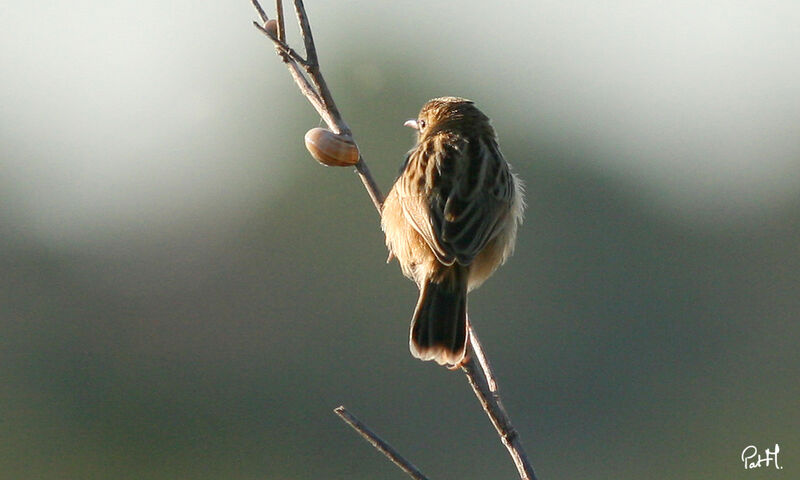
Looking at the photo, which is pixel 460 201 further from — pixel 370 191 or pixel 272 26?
pixel 272 26

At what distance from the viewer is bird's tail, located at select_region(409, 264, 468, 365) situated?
553 cm

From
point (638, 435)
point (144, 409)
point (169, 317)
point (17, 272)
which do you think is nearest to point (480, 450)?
point (638, 435)

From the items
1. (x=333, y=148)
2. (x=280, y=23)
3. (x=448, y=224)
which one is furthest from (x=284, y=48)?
(x=448, y=224)

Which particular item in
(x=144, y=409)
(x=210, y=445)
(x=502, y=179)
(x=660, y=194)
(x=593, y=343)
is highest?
(x=660, y=194)

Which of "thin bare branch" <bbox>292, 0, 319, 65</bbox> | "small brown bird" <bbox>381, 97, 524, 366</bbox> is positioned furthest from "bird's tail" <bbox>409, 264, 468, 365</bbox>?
"thin bare branch" <bbox>292, 0, 319, 65</bbox>

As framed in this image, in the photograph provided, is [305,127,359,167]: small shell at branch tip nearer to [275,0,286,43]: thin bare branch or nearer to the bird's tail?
→ [275,0,286,43]: thin bare branch

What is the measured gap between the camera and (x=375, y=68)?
34781 millimetres

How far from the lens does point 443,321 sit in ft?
19.0

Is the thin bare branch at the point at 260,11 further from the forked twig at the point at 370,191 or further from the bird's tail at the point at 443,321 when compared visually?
the bird's tail at the point at 443,321

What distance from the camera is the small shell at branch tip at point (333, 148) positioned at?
5336mm

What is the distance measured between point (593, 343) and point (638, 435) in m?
4.46

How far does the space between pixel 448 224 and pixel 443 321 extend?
0.53 metres

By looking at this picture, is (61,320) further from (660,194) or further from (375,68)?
(660,194)

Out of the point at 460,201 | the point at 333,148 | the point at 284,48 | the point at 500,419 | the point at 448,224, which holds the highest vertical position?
the point at 460,201
